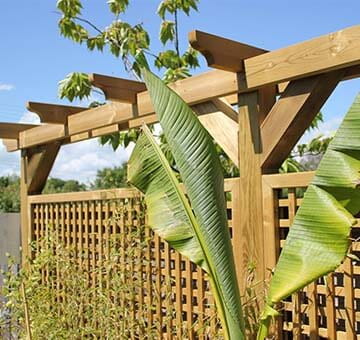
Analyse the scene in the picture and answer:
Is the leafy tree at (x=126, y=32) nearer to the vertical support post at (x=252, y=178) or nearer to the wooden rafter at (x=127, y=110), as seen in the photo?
the wooden rafter at (x=127, y=110)

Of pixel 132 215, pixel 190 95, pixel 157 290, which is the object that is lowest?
pixel 157 290

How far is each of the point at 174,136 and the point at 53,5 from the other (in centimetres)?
417

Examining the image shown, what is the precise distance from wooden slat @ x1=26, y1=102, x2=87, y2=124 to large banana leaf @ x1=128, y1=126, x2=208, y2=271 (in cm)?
192

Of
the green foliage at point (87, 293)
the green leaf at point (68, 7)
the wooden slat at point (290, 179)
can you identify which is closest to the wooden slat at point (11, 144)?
the green foliage at point (87, 293)

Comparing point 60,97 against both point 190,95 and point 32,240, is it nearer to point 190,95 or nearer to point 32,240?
point 32,240

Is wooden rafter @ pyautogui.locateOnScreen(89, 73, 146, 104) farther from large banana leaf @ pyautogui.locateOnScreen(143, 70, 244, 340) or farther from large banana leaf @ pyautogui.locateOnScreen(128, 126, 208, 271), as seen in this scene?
large banana leaf @ pyautogui.locateOnScreen(143, 70, 244, 340)

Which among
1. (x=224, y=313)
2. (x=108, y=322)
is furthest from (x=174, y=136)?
(x=108, y=322)

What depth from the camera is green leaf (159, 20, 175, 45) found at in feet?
19.3

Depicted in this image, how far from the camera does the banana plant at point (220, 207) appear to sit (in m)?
1.97

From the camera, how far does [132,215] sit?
12.2 feet

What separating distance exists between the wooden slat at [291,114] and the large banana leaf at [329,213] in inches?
27.8

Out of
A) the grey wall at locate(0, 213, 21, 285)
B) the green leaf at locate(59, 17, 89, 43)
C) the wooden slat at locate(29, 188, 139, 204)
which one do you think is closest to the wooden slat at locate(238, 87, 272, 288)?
the wooden slat at locate(29, 188, 139, 204)

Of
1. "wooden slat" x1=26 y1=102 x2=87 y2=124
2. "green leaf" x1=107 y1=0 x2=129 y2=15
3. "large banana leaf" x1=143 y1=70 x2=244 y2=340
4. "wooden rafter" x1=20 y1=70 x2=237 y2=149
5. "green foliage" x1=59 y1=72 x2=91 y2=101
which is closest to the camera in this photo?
"large banana leaf" x1=143 y1=70 x2=244 y2=340

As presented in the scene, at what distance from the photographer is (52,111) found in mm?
4473
